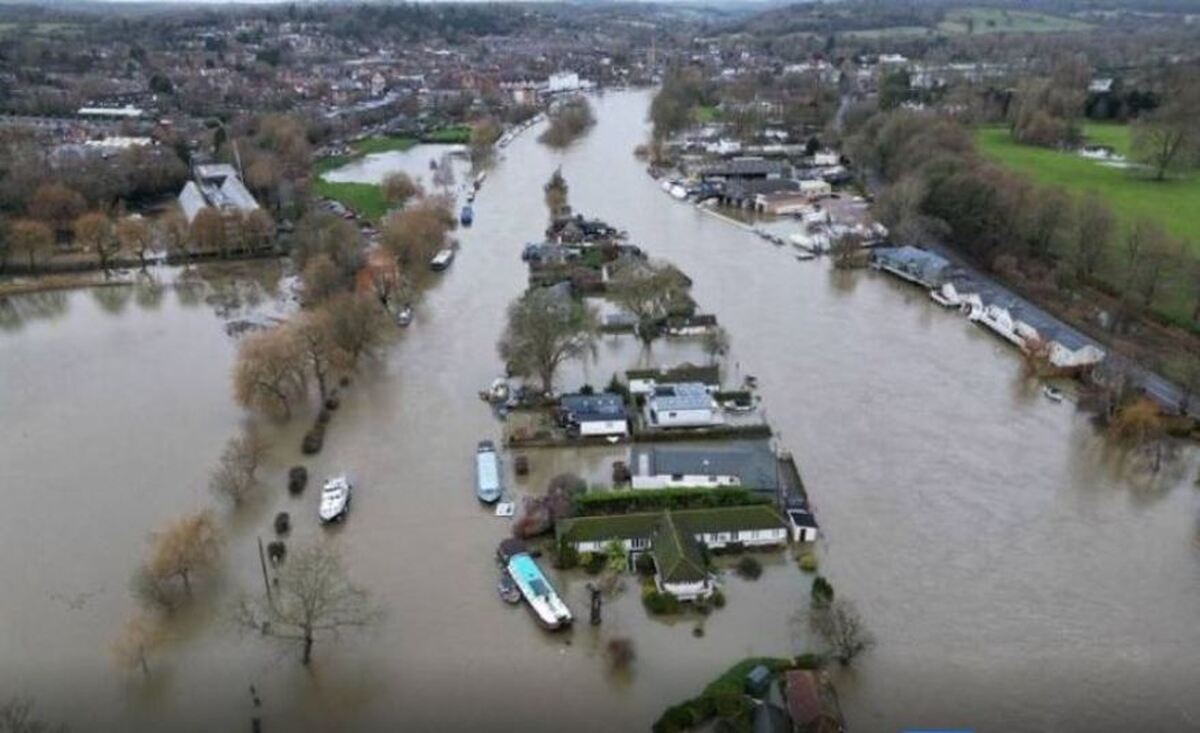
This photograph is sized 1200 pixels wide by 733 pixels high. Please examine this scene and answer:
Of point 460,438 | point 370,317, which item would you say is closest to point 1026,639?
point 460,438

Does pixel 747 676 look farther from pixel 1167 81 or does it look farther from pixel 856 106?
pixel 1167 81

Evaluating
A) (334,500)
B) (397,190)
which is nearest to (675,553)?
(334,500)

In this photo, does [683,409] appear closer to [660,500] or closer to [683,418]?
[683,418]

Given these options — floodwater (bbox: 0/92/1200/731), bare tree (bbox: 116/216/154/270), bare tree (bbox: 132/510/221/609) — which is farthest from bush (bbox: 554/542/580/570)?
bare tree (bbox: 116/216/154/270)

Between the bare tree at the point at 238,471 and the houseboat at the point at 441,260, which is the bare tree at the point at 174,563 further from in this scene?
the houseboat at the point at 441,260

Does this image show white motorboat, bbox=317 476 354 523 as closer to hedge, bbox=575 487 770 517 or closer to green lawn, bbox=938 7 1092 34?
hedge, bbox=575 487 770 517

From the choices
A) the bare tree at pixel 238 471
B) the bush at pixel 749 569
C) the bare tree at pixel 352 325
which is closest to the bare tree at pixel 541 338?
the bare tree at pixel 352 325
